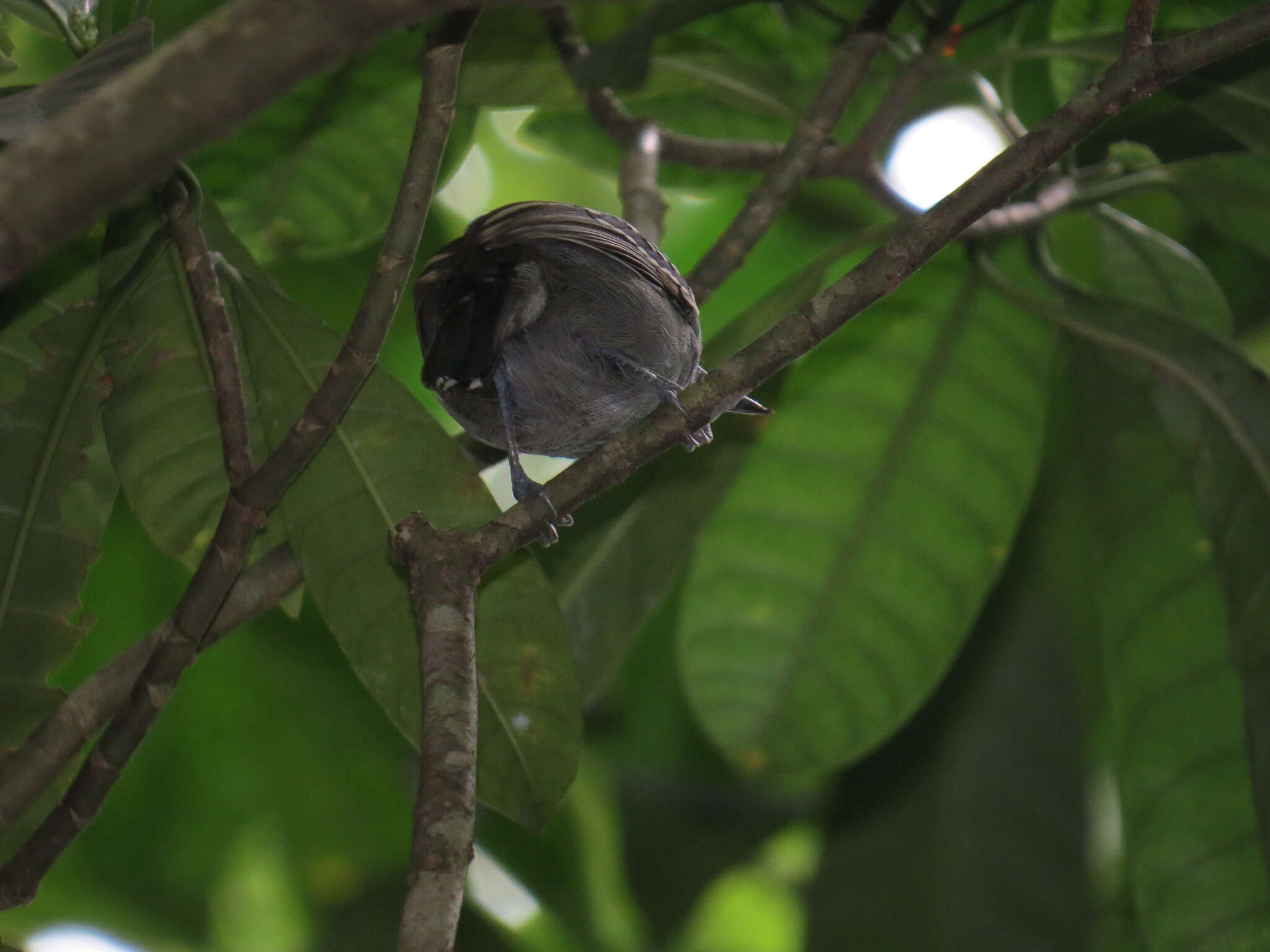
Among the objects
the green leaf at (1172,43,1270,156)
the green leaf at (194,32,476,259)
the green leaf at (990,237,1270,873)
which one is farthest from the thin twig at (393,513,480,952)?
the green leaf at (1172,43,1270,156)

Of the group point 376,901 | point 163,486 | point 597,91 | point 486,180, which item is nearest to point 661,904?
point 376,901

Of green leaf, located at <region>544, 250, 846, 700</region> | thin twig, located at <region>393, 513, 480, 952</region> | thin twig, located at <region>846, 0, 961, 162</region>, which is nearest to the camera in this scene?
thin twig, located at <region>393, 513, 480, 952</region>

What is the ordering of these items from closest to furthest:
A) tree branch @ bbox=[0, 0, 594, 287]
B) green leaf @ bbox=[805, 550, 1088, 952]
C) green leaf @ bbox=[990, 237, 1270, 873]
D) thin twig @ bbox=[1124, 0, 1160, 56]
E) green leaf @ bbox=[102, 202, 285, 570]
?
tree branch @ bbox=[0, 0, 594, 287] → thin twig @ bbox=[1124, 0, 1160, 56] → green leaf @ bbox=[102, 202, 285, 570] → green leaf @ bbox=[990, 237, 1270, 873] → green leaf @ bbox=[805, 550, 1088, 952]

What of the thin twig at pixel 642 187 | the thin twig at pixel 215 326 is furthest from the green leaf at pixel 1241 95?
the thin twig at pixel 215 326

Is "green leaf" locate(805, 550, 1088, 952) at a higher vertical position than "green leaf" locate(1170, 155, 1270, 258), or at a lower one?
lower

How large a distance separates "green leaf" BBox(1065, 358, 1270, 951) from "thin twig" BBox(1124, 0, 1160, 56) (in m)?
Answer: 1.12

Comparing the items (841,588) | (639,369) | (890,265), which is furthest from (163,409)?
(841,588)

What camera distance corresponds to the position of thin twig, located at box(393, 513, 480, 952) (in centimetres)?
140

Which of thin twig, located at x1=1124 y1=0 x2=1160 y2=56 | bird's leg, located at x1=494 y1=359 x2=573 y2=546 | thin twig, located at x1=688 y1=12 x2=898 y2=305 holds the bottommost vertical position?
bird's leg, located at x1=494 y1=359 x2=573 y2=546

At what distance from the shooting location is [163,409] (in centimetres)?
231

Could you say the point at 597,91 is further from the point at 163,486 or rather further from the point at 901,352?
the point at 163,486

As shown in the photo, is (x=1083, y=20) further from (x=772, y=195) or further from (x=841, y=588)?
(x=841, y=588)

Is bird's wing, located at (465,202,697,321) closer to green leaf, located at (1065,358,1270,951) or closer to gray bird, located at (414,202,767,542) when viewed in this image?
gray bird, located at (414,202,767,542)

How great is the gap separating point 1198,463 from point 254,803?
252cm
